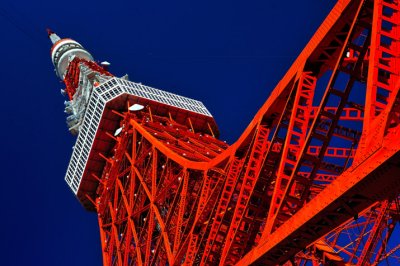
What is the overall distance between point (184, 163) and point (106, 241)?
16.2 m

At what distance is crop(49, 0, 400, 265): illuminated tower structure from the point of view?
614 inches

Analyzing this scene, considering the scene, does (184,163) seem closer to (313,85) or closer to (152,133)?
(152,133)

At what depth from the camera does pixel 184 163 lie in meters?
38.5

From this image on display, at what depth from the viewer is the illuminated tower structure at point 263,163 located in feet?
51.2

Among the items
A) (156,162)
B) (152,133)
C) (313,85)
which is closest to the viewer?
(313,85)

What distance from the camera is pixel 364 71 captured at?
60.7 feet

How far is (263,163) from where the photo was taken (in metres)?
21.9

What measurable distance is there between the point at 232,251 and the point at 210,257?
3772 mm

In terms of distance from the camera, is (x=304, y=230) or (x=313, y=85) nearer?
(x=304, y=230)

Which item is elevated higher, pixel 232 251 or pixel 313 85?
pixel 313 85

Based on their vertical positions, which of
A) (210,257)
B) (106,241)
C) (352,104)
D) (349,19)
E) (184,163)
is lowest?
(106,241)

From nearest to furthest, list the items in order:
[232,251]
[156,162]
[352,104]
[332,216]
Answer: [332,216] < [352,104] < [232,251] < [156,162]

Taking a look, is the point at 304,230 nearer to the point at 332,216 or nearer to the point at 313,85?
the point at 332,216

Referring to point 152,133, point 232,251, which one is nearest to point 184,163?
point 152,133
